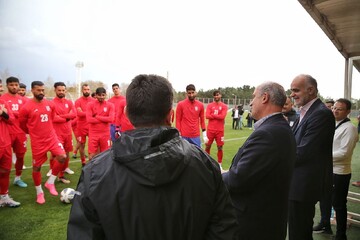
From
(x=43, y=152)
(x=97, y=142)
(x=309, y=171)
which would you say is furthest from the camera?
(x=97, y=142)

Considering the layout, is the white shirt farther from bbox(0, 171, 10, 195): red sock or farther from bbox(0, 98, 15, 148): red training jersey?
bbox(0, 171, 10, 195): red sock

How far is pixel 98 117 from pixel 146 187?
6.19 m

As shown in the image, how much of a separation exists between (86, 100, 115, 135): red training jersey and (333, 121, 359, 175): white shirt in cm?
535

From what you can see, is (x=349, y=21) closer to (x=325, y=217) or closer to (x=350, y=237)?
(x=325, y=217)

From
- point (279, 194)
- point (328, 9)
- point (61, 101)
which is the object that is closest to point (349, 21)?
point (328, 9)

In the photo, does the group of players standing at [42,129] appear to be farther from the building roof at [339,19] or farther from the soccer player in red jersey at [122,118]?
the building roof at [339,19]

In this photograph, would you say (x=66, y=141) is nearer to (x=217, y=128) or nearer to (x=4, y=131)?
(x=4, y=131)

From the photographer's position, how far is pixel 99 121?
702cm

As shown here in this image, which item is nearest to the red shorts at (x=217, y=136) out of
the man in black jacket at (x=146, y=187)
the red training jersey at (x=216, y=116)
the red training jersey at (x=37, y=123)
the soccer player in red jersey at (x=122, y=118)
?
the red training jersey at (x=216, y=116)

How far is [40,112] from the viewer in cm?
535

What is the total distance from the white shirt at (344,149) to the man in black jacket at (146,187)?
3.46 m

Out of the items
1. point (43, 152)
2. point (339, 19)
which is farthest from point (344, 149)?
point (43, 152)

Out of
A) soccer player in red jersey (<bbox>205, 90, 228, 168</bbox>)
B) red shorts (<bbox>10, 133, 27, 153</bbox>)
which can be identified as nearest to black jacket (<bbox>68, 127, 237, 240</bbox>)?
red shorts (<bbox>10, 133, 27, 153</bbox>)

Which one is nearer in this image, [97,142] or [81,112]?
[97,142]
